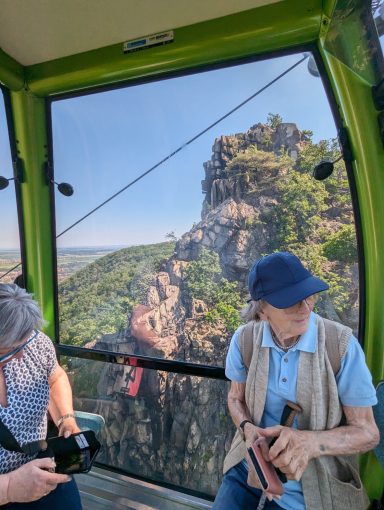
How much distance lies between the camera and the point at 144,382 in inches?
80.5

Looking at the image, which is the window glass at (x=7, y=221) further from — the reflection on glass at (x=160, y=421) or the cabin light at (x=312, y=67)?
the cabin light at (x=312, y=67)

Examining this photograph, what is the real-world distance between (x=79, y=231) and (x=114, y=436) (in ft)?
4.90

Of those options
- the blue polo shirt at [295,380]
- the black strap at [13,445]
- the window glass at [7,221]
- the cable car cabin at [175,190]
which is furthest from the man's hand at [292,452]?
the window glass at [7,221]

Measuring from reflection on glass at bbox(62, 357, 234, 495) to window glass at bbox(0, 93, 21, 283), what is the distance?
32.5 inches

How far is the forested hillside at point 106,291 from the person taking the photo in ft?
6.70

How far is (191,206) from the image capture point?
1.90m

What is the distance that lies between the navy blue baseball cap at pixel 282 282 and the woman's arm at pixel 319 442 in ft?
1.45

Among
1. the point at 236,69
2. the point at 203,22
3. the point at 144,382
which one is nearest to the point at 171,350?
the point at 144,382

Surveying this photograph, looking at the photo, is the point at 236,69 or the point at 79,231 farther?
the point at 79,231

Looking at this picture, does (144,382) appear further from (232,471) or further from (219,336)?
(232,471)

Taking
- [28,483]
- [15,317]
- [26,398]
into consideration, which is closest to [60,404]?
[26,398]

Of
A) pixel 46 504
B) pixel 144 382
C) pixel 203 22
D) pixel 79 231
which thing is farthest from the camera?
pixel 79 231

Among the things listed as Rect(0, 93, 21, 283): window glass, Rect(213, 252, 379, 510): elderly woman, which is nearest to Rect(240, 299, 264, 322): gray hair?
Rect(213, 252, 379, 510): elderly woman

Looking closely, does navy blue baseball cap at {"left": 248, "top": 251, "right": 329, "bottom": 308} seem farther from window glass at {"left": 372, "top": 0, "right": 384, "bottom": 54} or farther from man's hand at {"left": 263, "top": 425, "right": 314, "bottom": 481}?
window glass at {"left": 372, "top": 0, "right": 384, "bottom": 54}
